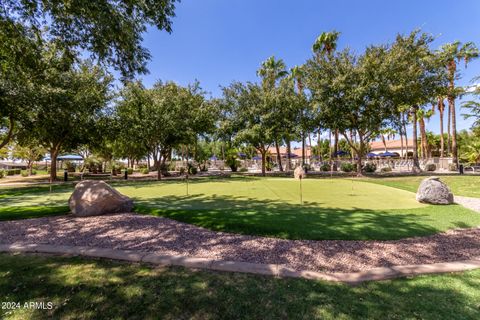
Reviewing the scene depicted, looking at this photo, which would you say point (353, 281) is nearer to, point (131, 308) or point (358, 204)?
point (131, 308)

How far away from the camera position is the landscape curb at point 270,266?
10.3ft

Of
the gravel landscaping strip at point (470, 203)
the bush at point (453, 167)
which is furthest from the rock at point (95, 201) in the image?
the bush at point (453, 167)

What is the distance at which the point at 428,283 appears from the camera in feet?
9.70

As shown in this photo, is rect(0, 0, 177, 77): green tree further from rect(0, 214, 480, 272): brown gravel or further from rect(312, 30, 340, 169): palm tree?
rect(312, 30, 340, 169): palm tree

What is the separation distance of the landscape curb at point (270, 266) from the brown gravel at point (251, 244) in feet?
0.70

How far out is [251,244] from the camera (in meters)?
4.41

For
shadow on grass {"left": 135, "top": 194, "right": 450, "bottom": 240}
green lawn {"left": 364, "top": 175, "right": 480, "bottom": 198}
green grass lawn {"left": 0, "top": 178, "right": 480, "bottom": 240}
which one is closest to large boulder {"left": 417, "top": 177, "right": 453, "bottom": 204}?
green grass lawn {"left": 0, "top": 178, "right": 480, "bottom": 240}

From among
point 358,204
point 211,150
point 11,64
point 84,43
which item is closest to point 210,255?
point 358,204

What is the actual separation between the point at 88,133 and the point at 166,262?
20.4 meters

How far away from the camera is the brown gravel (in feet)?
12.2

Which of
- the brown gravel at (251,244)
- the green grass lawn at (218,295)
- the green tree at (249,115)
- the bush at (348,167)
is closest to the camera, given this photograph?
the green grass lawn at (218,295)

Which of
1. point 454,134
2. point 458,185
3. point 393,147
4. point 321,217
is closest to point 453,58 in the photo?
point 454,134

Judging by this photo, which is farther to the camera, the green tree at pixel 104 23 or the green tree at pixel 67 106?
the green tree at pixel 67 106

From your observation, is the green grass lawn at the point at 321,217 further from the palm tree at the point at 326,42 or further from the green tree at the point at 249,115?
the palm tree at the point at 326,42
